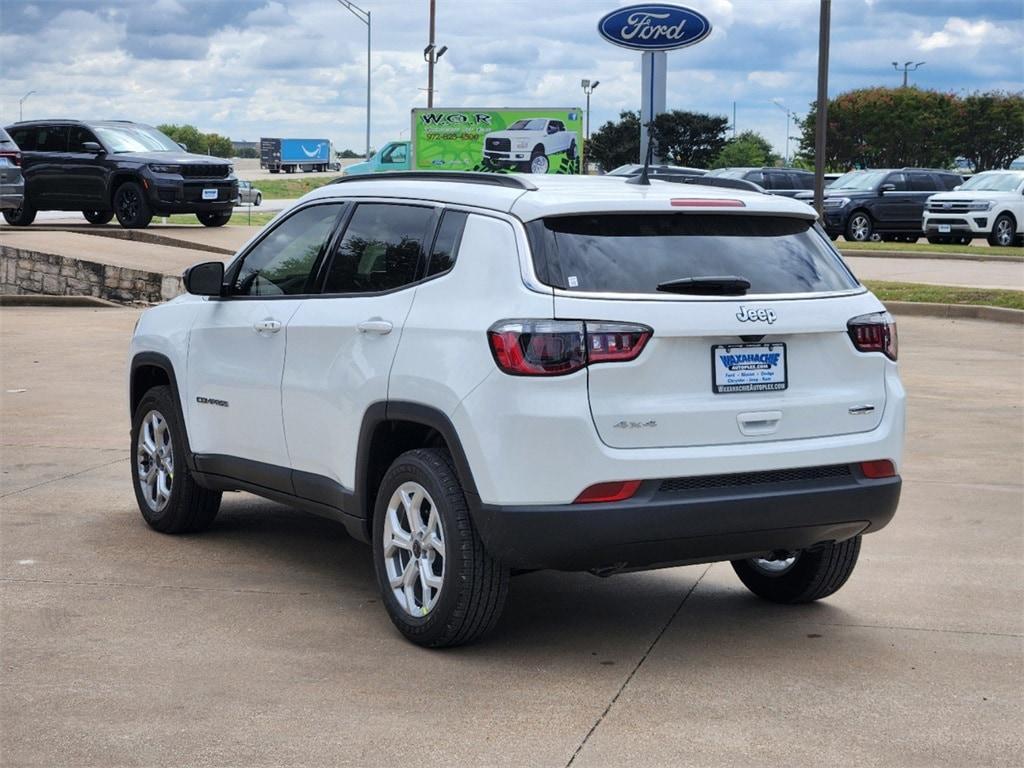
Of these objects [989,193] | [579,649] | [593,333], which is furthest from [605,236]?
[989,193]

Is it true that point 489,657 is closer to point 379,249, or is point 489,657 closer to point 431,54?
point 379,249

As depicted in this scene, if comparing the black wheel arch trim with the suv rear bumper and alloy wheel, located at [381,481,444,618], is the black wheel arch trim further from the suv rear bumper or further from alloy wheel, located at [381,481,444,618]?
the suv rear bumper

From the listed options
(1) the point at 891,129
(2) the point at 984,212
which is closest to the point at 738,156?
(1) the point at 891,129

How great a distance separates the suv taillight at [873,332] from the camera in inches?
219

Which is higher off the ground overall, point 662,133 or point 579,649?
point 662,133

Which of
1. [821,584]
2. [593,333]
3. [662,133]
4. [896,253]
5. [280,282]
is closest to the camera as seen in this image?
[593,333]

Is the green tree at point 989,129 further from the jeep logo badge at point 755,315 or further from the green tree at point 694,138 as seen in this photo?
the jeep logo badge at point 755,315

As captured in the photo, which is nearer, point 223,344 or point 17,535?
point 223,344

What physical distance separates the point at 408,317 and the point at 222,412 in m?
1.60

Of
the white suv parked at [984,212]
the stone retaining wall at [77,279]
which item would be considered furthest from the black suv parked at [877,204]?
the stone retaining wall at [77,279]

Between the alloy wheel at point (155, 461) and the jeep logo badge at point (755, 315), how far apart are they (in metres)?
3.25

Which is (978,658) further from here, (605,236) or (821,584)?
(605,236)

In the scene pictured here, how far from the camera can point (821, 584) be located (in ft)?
20.2

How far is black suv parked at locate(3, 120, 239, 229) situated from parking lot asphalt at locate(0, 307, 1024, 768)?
1936 cm
